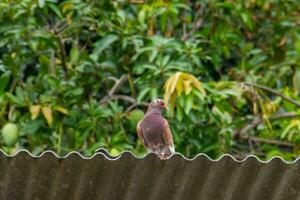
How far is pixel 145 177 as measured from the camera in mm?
3789

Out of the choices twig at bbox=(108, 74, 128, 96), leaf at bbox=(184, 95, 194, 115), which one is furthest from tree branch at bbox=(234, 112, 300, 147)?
leaf at bbox=(184, 95, 194, 115)

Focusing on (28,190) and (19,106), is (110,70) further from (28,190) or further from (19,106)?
(28,190)

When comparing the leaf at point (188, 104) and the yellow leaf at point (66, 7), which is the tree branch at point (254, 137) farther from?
the yellow leaf at point (66, 7)

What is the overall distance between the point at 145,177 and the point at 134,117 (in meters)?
2.77

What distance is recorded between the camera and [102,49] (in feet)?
22.7

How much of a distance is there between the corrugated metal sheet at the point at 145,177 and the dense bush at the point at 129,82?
7.69 feet

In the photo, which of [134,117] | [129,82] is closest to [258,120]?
[129,82]

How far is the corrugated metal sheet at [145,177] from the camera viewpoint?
12.3ft

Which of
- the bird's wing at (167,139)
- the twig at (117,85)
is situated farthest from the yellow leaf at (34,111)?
the bird's wing at (167,139)

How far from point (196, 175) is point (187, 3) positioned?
4.25 m

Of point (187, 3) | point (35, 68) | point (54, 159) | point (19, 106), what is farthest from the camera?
point (187, 3)

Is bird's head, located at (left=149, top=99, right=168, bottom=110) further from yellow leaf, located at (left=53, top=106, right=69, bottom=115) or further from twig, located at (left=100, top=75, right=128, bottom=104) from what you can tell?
twig, located at (left=100, top=75, right=128, bottom=104)

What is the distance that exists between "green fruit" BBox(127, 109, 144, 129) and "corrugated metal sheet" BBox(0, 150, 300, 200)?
2.69 meters

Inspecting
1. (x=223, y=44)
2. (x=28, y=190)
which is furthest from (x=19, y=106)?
(x=28, y=190)
